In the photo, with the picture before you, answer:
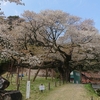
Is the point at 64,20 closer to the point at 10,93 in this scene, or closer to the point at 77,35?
the point at 77,35

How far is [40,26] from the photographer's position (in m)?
17.0

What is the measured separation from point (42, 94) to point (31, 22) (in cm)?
834

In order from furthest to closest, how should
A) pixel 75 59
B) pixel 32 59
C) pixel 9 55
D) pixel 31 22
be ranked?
pixel 75 59 < pixel 31 22 < pixel 32 59 < pixel 9 55

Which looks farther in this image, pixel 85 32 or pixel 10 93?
pixel 85 32

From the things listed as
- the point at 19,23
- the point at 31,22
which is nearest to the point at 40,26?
the point at 31,22

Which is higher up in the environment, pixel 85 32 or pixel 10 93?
pixel 85 32

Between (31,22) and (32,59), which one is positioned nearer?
(32,59)

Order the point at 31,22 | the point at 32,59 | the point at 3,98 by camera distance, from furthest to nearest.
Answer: the point at 31,22 < the point at 32,59 < the point at 3,98

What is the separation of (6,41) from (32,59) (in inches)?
113

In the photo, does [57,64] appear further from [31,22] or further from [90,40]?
[31,22]

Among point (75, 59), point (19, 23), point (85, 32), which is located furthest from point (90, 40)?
point (19, 23)

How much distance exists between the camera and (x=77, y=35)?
17.3 meters

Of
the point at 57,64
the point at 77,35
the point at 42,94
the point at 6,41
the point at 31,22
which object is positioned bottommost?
the point at 42,94

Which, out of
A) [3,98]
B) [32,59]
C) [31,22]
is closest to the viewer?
[3,98]
